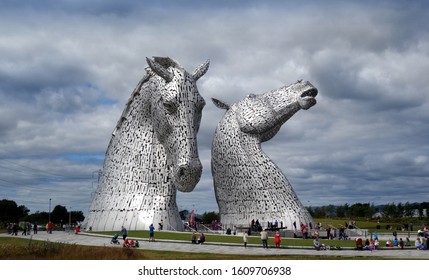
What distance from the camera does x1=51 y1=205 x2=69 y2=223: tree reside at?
71750 millimetres

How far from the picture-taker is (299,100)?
30.3 metres

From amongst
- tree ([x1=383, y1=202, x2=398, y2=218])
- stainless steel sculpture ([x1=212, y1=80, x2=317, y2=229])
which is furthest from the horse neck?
tree ([x1=383, y1=202, x2=398, y2=218])

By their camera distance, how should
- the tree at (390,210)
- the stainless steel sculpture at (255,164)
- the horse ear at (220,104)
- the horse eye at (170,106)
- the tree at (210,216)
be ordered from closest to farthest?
the horse eye at (170,106) → the stainless steel sculpture at (255,164) → the horse ear at (220,104) → the tree at (210,216) → the tree at (390,210)

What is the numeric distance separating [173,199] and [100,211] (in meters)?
3.21

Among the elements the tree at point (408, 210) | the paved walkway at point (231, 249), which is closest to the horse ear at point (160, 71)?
the paved walkway at point (231, 249)

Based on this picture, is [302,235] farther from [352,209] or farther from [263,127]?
[352,209]

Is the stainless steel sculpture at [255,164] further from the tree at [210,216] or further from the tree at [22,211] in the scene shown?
the tree at [22,211]

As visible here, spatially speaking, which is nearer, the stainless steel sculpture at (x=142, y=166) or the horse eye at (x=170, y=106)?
the horse eye at (x=170, y=106)

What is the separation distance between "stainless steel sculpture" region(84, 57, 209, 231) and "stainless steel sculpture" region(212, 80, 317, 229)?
7775 mm

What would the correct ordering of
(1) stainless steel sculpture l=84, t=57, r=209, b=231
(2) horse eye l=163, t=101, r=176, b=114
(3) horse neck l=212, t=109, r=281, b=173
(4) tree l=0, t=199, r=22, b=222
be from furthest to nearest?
(4) tree l=0, t=199, r=22, b=222
(3) horse neck l=212, t=109, r=281, b=173
(1) stainless steel sculpture l=84, t=57, r=209, b=231
(2) horse eye l=163, t=101, r=176, b=114

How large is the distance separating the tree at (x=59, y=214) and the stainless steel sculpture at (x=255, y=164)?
46485 millimetres

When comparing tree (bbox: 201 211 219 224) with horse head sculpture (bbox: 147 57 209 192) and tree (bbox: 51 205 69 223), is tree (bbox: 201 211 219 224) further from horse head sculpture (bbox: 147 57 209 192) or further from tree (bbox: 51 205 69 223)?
horse head sculpture (bbox: 147 57 209 192)

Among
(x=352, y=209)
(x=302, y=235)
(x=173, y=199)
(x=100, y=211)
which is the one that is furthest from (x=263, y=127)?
(x=352, y=209)

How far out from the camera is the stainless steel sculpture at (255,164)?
1131 inches
